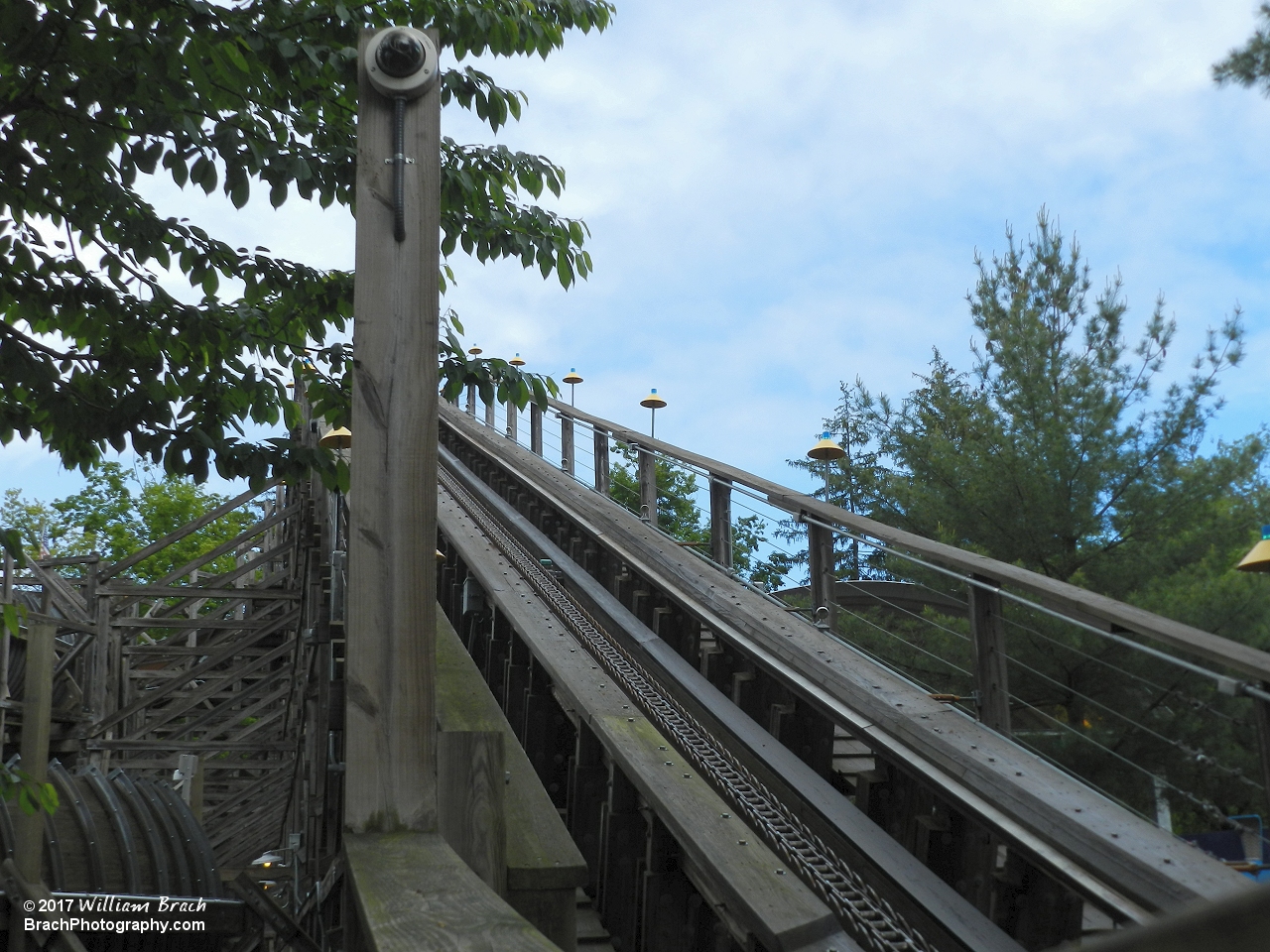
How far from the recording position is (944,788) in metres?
3.56

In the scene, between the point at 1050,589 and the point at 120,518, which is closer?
the point at 1050,589

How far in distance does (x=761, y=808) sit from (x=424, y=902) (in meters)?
2.61

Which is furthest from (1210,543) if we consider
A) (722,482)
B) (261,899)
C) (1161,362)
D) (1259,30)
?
(261,899)

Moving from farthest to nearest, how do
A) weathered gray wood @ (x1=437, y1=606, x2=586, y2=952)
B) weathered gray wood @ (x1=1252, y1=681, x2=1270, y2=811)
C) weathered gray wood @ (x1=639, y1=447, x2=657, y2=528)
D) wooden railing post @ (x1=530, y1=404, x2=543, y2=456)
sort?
wooden railing post @ (x1=530, y1=404, x2=543, y2=456) < weathered gray wood @ (x1=639, y1=447, x2=657, y2=528) < weathered gray wood @ (x1=1252, y1=681, x2=1270, y2=811) < weathered gray wood @ (x1=437, y1=606, x2=586, y2=952)

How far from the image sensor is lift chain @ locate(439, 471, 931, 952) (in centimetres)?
326

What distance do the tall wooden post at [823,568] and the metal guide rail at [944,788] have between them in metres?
0.26

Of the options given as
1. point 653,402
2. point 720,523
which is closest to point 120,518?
point 653,402

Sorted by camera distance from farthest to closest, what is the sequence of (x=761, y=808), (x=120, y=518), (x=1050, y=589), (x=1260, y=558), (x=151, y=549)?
(x=120, y=518), (x=151, y=549), (x=1260, y=558), (x=761, y=808), (x=1050, y=589)

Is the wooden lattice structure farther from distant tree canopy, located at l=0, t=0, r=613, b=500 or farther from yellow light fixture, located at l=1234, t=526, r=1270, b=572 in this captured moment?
yellow light fixture, located at l=1234, t=526, r=1270, b=572

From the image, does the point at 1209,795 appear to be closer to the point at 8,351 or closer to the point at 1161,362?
the point at 1161,362

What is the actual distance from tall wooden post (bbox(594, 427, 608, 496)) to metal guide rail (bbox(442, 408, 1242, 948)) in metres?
4.29

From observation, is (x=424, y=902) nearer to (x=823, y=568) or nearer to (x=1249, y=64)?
(x=823, y=568)

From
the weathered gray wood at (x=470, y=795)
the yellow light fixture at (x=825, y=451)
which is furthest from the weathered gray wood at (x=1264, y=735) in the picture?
the yellow light fixture at (x=825, y=451)

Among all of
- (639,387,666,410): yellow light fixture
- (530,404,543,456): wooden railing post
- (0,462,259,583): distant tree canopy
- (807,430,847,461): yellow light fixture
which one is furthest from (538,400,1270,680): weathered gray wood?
(0,462,259,583): distant tree canopy
